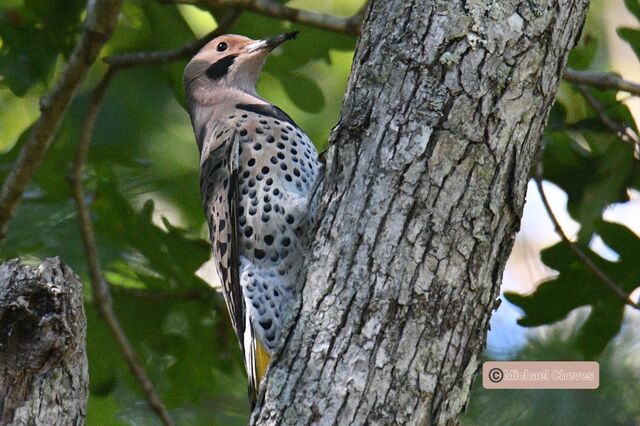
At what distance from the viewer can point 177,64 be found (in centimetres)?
525

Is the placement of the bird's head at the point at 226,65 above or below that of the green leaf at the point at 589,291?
above

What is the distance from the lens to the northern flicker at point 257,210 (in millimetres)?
4051

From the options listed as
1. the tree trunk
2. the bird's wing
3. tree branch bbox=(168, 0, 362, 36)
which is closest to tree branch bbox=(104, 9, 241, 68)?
tree branch bbox=(168, 0, 362, 36)

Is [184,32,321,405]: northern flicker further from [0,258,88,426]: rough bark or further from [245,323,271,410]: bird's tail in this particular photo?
[0,258,88,426]: rough bark

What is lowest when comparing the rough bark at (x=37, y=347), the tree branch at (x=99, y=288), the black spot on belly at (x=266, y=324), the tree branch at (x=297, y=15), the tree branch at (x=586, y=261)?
the tree branch at (x=99, y=288)

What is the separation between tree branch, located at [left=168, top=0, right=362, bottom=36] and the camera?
188 inches

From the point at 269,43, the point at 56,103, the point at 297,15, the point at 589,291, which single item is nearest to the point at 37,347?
the point at 56,103

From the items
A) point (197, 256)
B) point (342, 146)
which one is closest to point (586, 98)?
point (197, 256)

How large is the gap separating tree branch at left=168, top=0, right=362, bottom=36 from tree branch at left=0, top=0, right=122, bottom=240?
0.47m

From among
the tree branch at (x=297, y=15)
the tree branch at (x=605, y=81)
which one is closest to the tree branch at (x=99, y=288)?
the tree branch at (x=297, y=15)

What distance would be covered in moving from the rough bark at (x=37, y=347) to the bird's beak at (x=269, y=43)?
2034 millimetres

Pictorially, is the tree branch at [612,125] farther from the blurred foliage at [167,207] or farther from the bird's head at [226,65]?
the bird's head at [226,65]

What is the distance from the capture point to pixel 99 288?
15.4ft

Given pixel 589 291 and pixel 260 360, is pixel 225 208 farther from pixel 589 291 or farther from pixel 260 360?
pixel 589 291
